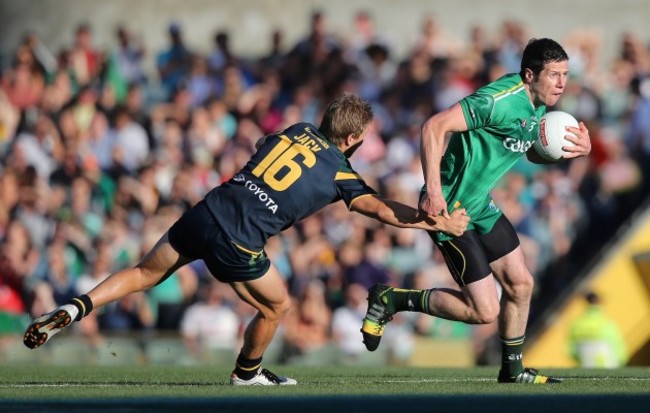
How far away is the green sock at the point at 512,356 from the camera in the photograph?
10.5 metres

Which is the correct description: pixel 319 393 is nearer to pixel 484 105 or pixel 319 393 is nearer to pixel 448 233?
pixel 448 233

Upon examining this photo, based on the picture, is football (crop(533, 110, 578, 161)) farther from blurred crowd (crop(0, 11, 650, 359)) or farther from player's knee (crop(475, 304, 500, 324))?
blurred crowd (crop(0, 11, 650, 359))

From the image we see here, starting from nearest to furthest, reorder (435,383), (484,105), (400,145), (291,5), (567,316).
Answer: (484,105), (435,383), (567,316), (400,145), (291,5)

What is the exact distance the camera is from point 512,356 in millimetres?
10469

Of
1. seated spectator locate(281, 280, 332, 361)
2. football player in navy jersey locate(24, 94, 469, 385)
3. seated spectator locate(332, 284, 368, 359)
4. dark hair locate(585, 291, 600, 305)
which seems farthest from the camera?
seated spectator locate(281, 280, 332, 361)

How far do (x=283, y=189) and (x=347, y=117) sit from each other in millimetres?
659

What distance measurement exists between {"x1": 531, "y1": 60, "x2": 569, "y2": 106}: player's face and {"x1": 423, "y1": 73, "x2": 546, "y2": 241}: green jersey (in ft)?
0.32

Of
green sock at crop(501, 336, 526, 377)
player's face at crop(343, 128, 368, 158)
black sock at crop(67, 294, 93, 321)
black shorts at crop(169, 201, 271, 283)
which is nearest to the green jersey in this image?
player's face at crop(343, 128, 368, 158)

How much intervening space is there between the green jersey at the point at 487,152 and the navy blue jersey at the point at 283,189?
30.4 inches

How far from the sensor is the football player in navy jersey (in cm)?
989

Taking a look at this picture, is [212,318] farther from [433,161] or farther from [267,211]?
[433,161]

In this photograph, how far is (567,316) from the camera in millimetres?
16656

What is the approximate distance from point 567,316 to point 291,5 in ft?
25.8

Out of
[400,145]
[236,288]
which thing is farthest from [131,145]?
[236,288]
